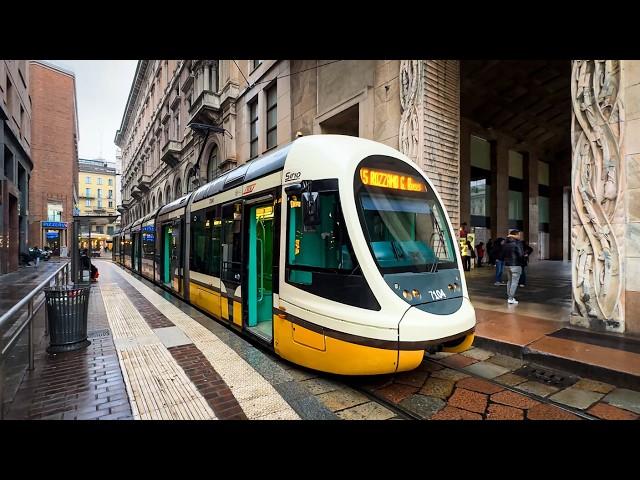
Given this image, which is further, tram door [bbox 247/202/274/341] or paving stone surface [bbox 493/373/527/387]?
tram door [bbox 247/202/274/341]

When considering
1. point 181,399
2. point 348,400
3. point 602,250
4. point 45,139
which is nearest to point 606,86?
point 602,250

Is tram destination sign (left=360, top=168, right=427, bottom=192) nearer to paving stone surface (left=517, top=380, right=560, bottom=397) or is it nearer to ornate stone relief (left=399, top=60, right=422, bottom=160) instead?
paving stone surface (left=517, top=380, right=560, bottom=397)

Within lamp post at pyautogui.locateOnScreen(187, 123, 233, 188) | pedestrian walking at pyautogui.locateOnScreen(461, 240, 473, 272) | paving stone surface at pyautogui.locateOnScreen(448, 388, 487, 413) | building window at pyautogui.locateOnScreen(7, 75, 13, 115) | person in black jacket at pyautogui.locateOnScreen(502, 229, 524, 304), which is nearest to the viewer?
paving stone surface at pyautogui.locateOnScreen(448, 388, 487, 413)

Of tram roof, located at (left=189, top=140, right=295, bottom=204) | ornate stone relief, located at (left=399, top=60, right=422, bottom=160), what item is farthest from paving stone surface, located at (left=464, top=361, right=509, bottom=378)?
ornate stone relief, located at (left=399, top=60, right=422, bottom=160)

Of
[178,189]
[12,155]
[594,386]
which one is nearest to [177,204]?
[594,386]

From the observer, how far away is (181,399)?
3465mm

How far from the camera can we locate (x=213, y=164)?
2438cm

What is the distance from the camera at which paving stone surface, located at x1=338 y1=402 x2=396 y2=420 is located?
321cm

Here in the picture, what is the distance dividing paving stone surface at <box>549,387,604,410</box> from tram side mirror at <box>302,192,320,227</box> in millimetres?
3263

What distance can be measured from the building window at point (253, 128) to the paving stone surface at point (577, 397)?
59.3ft

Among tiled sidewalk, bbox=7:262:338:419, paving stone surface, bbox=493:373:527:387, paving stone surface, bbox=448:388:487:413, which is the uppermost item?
tiled sidewalk, bbox=7:262:338:419

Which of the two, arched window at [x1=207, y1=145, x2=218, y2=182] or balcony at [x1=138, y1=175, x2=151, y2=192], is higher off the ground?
balcony at [x1=138, y1=175, x2=151, y2=192]

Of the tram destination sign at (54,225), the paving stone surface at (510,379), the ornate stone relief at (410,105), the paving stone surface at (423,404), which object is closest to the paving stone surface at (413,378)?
the paving stone surface at (423,404)

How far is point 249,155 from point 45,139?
107 feet
